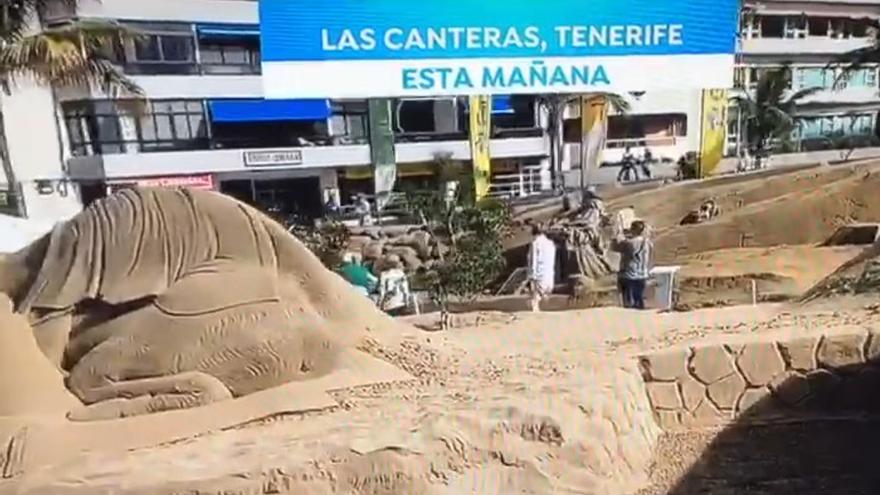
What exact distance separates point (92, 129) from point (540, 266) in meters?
5.12

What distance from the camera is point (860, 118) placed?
11.3m

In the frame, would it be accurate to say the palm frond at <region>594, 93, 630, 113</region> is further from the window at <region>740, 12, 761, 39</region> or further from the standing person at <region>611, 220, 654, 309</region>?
the standing person at <region>611, 220, 654, 309</region>

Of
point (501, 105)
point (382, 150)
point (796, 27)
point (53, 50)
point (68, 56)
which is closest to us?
point (53, 50)

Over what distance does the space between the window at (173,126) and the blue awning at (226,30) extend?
78 centimetres

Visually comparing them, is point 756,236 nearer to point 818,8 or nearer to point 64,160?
point 818,8

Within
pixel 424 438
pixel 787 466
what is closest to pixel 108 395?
pixel 424 438

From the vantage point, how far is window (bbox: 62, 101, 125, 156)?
28.2 ft

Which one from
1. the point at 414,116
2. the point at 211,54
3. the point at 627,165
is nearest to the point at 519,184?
the point at 627,165

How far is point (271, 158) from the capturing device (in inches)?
368

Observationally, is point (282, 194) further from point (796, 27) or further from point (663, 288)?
point (796, 27)

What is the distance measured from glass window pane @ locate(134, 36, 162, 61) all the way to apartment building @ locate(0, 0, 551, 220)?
→ 12 mm

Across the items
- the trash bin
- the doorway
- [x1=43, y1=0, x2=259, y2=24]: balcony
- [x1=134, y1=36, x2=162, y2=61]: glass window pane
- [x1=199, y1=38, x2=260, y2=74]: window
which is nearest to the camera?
the trash bin

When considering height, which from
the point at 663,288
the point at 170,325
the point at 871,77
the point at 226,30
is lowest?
the point at 663,288

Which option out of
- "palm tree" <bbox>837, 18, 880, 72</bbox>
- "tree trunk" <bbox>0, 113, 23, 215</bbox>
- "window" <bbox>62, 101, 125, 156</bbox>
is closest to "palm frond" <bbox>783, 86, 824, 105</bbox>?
"palm tree" <bbox>837, 18, 880, 72</bbox>
